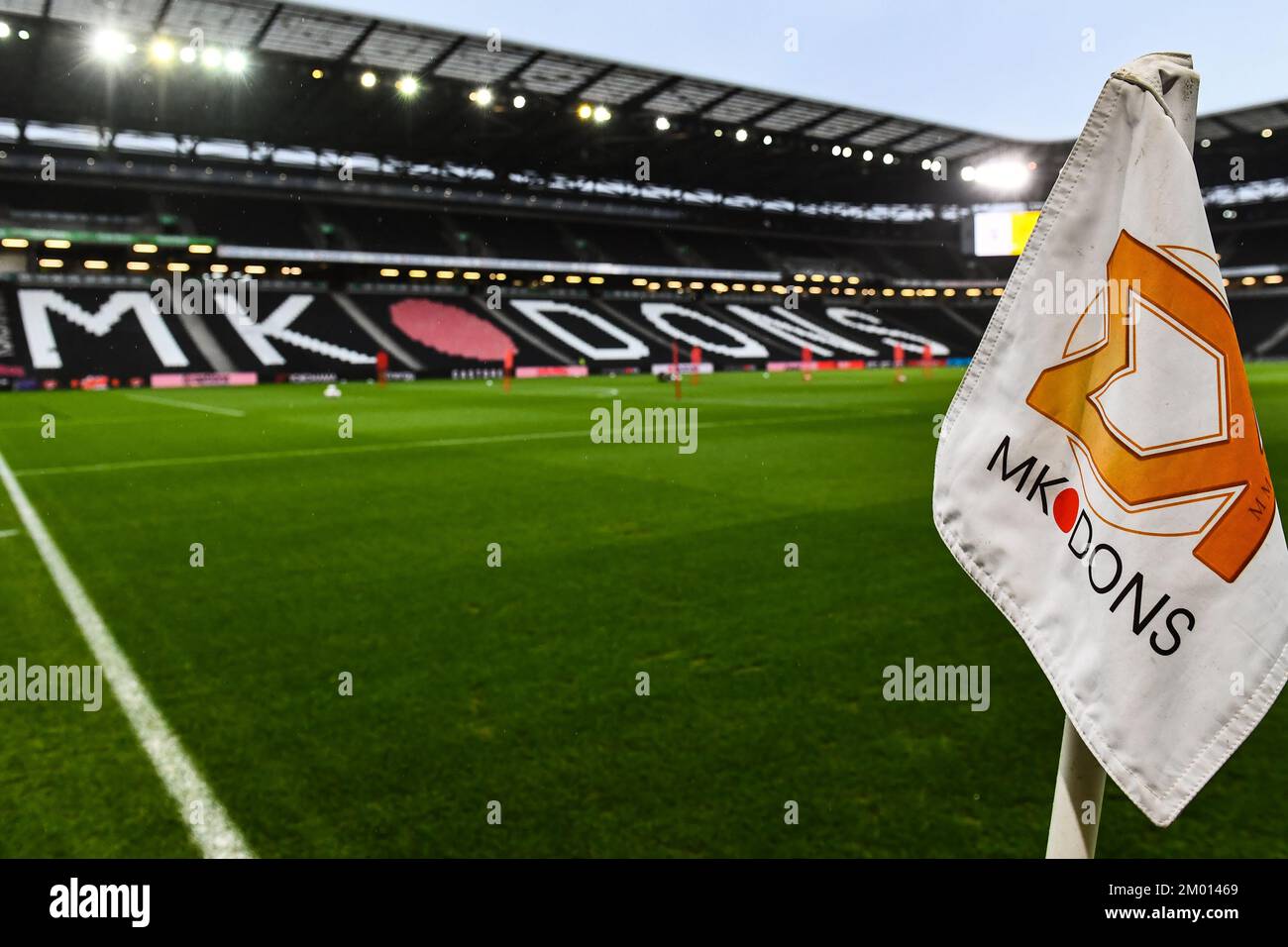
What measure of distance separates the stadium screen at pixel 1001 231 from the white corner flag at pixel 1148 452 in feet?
171

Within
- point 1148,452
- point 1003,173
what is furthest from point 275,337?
point 1003,173

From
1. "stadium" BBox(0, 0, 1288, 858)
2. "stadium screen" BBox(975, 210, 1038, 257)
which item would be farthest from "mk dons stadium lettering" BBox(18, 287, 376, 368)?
"stadium screen" BBox(975, 210, 1038, 257)

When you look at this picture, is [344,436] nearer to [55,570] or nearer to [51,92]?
[55,570]

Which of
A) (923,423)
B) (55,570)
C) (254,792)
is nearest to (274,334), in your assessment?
(923,423)

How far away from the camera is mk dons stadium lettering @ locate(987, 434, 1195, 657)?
1.38 m

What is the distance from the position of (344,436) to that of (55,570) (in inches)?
344

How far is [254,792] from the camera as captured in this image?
3078 mm

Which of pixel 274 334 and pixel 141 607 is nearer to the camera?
pixel 141 607

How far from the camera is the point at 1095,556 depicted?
4.70 ft

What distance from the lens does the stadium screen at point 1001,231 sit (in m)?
51.6

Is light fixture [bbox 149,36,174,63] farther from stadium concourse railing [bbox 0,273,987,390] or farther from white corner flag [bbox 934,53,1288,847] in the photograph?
white corner flag [bbox 934,53,1288,847]

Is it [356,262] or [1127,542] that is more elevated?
[356,262]

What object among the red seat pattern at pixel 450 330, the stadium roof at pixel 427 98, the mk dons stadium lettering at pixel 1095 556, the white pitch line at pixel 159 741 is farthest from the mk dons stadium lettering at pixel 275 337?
the mk dons stadium lettering at pixel 1095 556

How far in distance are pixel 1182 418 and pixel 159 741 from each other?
3733 mm
